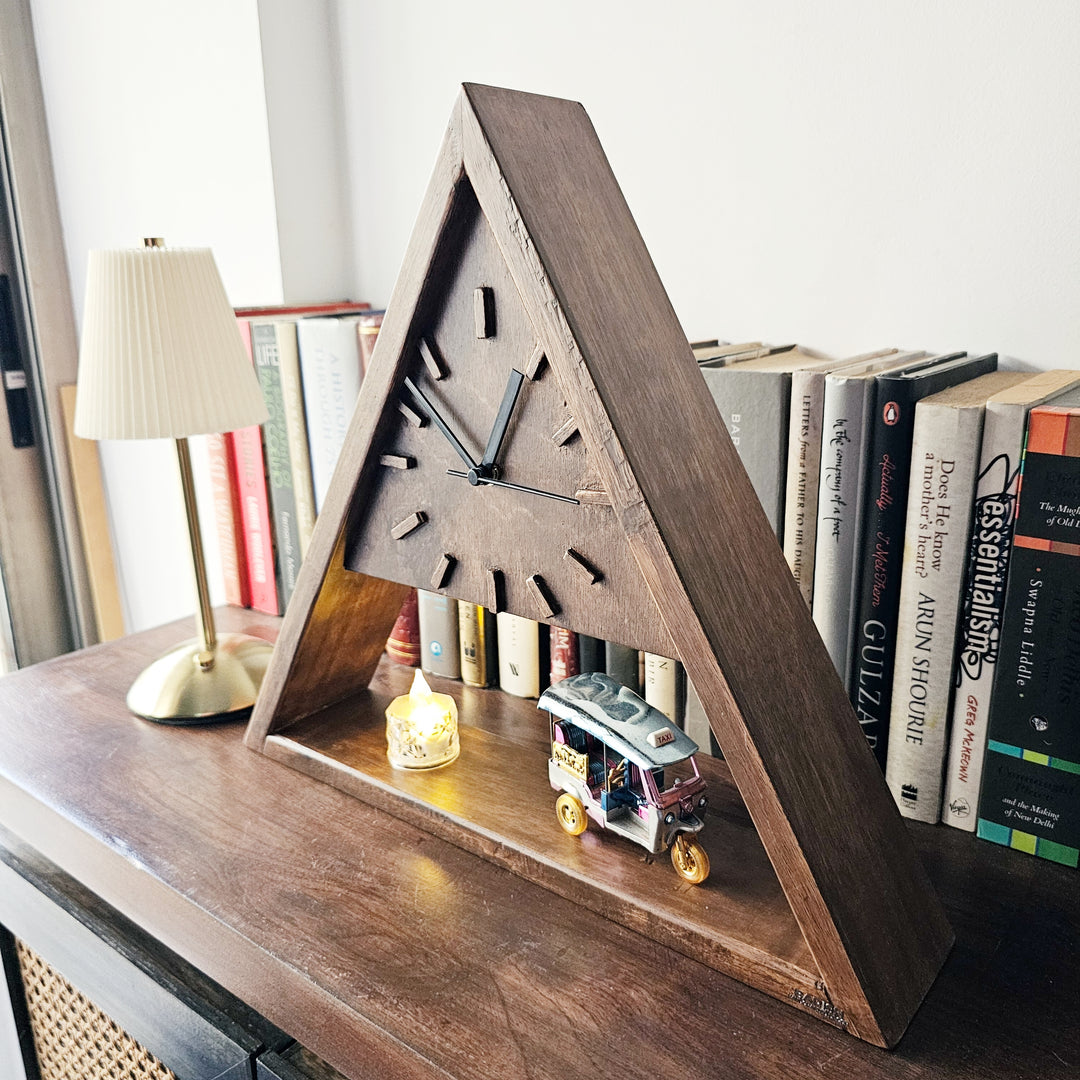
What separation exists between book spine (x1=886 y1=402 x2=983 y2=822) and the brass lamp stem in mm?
602

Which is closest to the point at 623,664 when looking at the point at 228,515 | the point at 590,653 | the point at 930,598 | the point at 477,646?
the point at 590,653

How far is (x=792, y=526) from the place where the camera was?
683 mm

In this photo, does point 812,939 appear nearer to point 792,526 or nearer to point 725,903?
point 725,903

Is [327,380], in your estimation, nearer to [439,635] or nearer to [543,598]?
[439,635]

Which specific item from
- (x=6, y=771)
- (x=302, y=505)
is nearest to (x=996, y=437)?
(x=302, y=505)

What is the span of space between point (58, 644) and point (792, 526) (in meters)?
1.20

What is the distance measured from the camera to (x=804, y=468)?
66 centimetres

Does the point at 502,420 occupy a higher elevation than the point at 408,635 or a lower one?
higher

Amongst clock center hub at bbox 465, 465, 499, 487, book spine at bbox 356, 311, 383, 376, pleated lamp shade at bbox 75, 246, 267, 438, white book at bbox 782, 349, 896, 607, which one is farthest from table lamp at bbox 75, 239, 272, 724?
white book at bbox 782, 349, 896, 607

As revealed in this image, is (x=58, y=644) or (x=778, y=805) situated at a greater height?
(x=778, y=805)

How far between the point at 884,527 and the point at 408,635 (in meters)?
0.48

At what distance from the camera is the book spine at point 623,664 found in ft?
2.56

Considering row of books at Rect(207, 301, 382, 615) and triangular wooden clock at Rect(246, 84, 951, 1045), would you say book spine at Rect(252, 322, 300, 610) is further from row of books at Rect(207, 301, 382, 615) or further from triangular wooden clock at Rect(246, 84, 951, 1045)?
Result: triangular wooden clock at Rect(246, 84, 951, 1045)

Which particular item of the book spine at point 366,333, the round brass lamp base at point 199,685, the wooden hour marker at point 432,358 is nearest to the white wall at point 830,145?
the book spine at point 366,333
